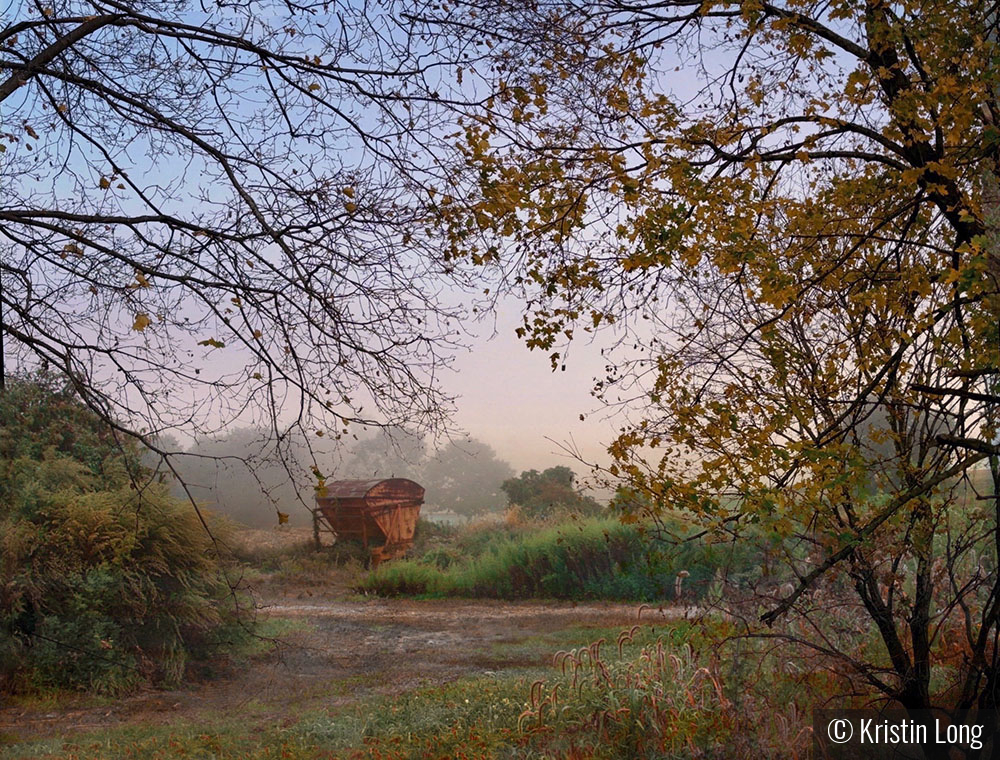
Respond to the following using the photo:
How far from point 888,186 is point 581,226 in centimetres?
153

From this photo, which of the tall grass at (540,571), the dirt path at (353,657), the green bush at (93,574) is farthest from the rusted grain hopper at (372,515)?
the green bush at (93,574)

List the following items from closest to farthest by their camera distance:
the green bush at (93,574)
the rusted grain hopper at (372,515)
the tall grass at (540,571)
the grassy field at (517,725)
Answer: the grassy field at (517,725), the green bush at (93,574), the tall grass at (540,571), the rusted grain hopper at (372,515)

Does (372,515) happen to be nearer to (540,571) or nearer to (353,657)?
(540,571)

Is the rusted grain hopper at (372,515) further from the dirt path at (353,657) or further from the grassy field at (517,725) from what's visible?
the grassy field at (517,725)

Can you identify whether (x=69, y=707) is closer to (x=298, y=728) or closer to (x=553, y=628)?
(x=298, y=728)

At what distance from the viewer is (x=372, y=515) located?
11.6 meters

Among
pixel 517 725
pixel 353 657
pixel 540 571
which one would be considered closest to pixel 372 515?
pixel 540 571

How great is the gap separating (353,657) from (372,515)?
4.24 m

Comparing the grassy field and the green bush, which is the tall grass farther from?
the grassy field

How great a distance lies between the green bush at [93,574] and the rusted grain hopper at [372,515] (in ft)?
10.7

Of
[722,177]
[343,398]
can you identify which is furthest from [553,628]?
[722,177]

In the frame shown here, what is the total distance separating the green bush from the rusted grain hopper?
10.7 ft

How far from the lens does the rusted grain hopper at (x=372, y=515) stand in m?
11.3

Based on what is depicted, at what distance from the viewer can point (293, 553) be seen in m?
10.6
